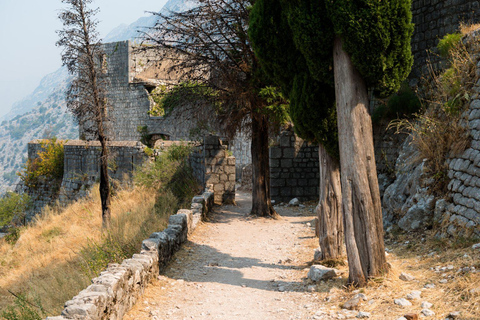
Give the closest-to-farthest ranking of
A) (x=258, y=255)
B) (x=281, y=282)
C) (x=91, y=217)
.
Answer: (x=281, y=282), (x=258, y=255), (x=91, y=217)

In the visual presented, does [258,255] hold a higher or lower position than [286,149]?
lower

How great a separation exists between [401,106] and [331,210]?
555 centimetres

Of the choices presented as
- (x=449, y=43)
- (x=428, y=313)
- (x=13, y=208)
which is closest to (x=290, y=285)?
(x=428, y=313)

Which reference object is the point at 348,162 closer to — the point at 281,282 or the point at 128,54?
the point at 281,282

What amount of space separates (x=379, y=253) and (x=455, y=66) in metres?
4.51

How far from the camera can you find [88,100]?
1100 centimetres

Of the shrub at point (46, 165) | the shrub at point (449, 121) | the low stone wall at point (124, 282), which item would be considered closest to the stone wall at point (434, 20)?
the shrub at point (449, 121)

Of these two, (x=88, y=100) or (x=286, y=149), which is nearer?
(x=88, y=100)

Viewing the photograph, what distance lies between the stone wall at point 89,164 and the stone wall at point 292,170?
16.6ft

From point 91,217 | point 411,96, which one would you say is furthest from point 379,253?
point 91,217

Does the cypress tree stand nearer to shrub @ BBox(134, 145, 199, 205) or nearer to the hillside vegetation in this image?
the hillside vegetation

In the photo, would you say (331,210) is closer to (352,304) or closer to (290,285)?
(290,285)

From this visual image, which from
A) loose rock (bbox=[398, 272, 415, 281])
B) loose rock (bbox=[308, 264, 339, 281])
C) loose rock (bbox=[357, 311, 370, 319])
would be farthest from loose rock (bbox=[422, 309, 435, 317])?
loose rock (bbox=[308, 264, 339, 281])

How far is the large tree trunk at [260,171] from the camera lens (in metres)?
10.9
